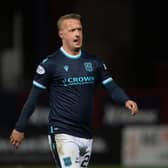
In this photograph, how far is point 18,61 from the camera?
16078mm

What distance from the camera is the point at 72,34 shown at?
23.1 ft

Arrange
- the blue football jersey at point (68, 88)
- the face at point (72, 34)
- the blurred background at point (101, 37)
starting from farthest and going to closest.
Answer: the blurred background at point (101, 37) → the blue football jersey at point (68, 88) → the face at point (72, 34)

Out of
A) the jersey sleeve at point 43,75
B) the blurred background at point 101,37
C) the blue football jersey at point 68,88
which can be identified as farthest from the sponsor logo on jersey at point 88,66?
the blurred background at point 101,37


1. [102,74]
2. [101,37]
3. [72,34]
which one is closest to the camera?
[72,34]

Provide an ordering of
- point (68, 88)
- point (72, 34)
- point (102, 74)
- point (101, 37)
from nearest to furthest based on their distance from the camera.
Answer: point (72, 34)
point (68, 88)
point (102, 74)
point (101, 37)

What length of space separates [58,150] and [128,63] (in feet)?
31.4

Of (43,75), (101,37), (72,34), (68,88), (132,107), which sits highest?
(72,34)

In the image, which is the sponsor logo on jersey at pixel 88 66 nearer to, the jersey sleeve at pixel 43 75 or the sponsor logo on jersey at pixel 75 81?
the sponsor logo on jersey at pixel 75 81

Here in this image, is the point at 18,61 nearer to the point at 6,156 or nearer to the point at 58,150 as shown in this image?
the point at 6,156

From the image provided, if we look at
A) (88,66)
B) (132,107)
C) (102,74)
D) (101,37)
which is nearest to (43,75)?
(88,66)

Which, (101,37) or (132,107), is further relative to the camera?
(101,37)

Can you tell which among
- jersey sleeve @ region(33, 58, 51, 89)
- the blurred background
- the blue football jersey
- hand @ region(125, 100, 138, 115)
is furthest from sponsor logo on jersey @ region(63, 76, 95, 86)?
the blurred background

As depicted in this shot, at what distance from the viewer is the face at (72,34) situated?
702 cm

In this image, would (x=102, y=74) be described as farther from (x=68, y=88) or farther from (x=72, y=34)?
(x=72, y=34)
